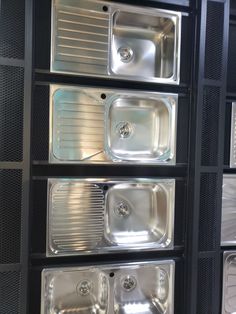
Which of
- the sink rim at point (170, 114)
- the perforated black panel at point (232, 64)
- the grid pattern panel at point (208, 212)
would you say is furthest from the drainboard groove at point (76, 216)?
the perforated black panel at point (232, 64)

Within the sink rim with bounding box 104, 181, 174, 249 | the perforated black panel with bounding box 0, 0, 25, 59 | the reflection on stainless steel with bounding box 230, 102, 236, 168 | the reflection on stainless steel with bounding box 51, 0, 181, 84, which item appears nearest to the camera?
the perforated black panel with bounding box 0, 0, 25, 59

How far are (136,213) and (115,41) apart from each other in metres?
0.87

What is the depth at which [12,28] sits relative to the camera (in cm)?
127

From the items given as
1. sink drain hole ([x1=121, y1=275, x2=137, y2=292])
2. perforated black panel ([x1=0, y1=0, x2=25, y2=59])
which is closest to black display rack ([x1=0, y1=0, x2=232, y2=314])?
perforated black panel ([x1=0, y1=0, x2=25, y2=59])

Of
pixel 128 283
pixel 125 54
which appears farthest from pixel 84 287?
pixel 125 54

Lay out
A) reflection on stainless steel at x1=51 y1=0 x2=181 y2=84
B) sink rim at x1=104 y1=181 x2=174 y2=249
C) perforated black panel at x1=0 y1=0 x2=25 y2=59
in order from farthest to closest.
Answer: sink rim at x1=104 y1=181 x2=174 y2=249 → reflection on stainless steel at x1=51 y1=0 x2=181 y2=84 → perforated black panel at x1=0 y1=0 x2=25 y2=59

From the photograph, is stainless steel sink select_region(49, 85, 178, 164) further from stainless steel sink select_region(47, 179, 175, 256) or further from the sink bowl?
the sink bowl

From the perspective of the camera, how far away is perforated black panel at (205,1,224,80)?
1.52 metres

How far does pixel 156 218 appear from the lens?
1.63 m

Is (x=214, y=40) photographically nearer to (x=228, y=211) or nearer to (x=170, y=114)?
(x=170, y=114)

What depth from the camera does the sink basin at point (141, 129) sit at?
1.56 meters

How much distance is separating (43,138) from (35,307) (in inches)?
28.6

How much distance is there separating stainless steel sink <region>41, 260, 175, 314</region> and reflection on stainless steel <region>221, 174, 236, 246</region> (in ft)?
1.14

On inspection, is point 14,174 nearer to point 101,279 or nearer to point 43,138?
point 43,138
